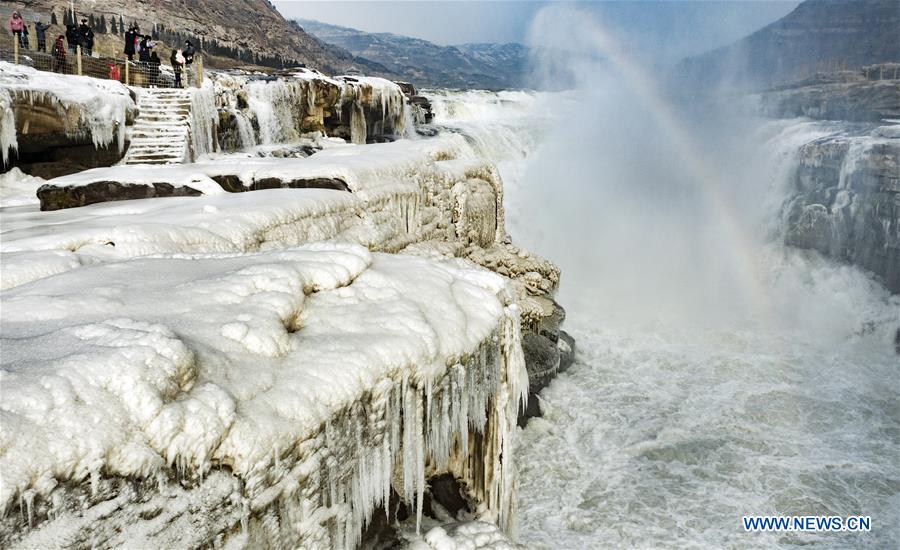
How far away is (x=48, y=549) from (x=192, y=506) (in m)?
0.52


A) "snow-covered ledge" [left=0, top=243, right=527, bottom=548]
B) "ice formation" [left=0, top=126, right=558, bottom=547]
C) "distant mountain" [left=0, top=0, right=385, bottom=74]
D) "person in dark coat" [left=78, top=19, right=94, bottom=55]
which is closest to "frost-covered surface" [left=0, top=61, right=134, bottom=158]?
"person in dark coat" [left=78, top=19, right=94, bottom=55]

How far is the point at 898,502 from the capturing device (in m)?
8.70

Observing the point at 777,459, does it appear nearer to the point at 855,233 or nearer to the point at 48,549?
the point at 48,549

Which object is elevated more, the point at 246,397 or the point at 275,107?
the point at 275,107

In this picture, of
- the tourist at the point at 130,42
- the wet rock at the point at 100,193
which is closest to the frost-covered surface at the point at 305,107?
the tourist at the point at 130,42

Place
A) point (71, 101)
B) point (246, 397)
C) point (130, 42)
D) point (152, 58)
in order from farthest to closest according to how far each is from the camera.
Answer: point (152, 58)
point (130, 42)
point (71, 101)
point (246, 397)

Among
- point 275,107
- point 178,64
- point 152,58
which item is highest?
point 152,58

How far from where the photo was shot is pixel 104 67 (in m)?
14.8

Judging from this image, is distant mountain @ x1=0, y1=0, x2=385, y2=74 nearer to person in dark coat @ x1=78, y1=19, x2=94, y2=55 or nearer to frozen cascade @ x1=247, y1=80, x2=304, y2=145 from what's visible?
person in dark coat @ x1=78, y1=19, x2=94, y2=55

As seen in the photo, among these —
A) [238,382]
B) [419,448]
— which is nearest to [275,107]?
[419,448]

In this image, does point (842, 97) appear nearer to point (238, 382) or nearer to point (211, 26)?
point (238, 382)

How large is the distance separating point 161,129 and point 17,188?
2.79m

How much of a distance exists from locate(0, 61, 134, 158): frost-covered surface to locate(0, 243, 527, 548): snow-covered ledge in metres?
8.12

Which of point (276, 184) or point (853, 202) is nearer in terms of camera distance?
point (276, 184)
